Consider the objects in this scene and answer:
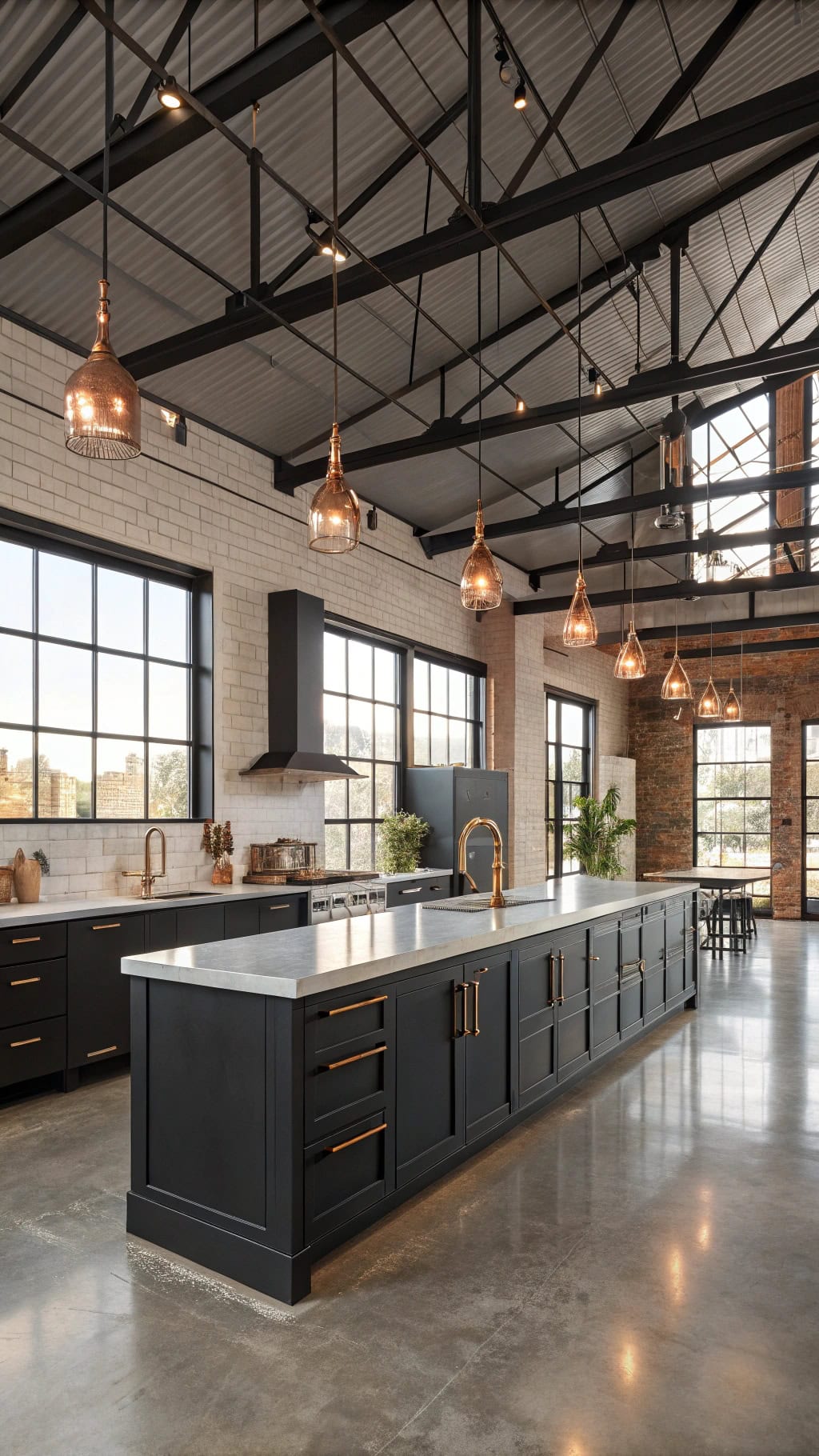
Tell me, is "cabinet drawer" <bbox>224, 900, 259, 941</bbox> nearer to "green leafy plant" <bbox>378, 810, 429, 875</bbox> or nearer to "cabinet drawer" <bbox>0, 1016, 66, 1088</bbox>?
"cabinet drawer" <bbox>0, 1016, 66, 1088</bbox>

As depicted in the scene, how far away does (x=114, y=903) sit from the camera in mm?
5383

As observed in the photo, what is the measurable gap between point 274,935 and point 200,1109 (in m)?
0.95

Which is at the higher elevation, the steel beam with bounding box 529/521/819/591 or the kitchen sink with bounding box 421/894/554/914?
the steel beam with bounding box 529/521/819/591

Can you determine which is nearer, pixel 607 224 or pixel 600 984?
pixel 600 984

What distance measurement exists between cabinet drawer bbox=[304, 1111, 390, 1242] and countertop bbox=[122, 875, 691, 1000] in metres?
0.52

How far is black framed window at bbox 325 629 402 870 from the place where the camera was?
851 centimetres

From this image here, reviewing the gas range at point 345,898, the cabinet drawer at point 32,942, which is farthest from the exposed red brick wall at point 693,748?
the cabinet drawer at point 32,942

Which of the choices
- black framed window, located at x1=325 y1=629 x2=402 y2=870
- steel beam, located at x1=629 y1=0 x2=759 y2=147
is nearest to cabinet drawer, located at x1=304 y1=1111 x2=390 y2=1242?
steel beam, located at x1=629 y1=0 x2=759 y2=147

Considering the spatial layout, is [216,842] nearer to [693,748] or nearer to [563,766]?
[563,766]

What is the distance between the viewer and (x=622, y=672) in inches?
261

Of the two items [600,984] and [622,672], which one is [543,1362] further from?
[622,672]

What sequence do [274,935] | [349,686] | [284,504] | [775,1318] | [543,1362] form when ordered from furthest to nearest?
[349,686], [284,504], [274,935], [775,1318], [543,1362]

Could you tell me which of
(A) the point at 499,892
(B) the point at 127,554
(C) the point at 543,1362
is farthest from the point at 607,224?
(C) the point at 543,1362

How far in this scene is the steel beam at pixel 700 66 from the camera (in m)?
4.45
